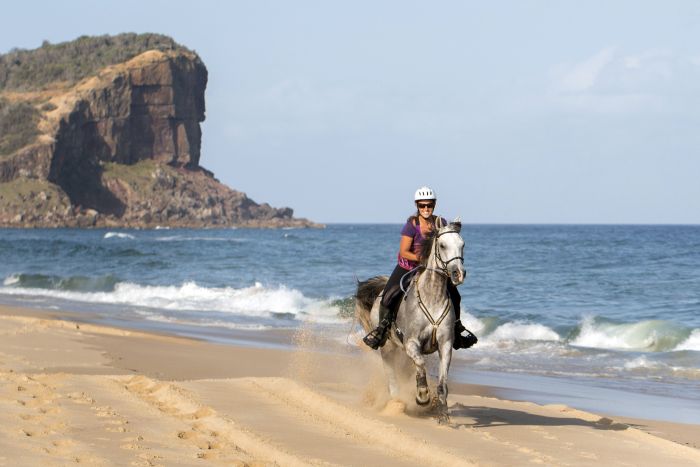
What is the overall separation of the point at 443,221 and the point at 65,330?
12.9 m

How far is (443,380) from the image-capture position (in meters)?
10.9

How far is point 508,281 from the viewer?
42.8 meters

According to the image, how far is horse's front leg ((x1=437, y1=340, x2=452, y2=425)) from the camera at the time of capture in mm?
10875

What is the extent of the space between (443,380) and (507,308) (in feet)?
68.4

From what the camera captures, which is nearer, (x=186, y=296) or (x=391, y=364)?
(x=391, y=364)

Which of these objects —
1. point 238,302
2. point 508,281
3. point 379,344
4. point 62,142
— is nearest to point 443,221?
point 379,344

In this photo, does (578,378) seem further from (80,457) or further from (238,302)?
(238,302)

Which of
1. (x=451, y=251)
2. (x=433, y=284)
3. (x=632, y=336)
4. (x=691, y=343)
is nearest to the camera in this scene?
(x=451, y=251)

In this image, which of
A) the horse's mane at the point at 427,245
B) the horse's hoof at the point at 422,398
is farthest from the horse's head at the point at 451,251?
the horse's hoof at the point at 422,398

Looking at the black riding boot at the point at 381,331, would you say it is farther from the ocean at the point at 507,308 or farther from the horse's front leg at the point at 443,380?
the ocean at the point at 507,308

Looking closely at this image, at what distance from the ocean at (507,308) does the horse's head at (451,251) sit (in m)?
3.69

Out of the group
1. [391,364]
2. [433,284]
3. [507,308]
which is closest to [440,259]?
[433,284]

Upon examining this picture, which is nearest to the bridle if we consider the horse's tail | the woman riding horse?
the woman riding horse

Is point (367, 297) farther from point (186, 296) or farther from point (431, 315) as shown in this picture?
point (186, 296)
